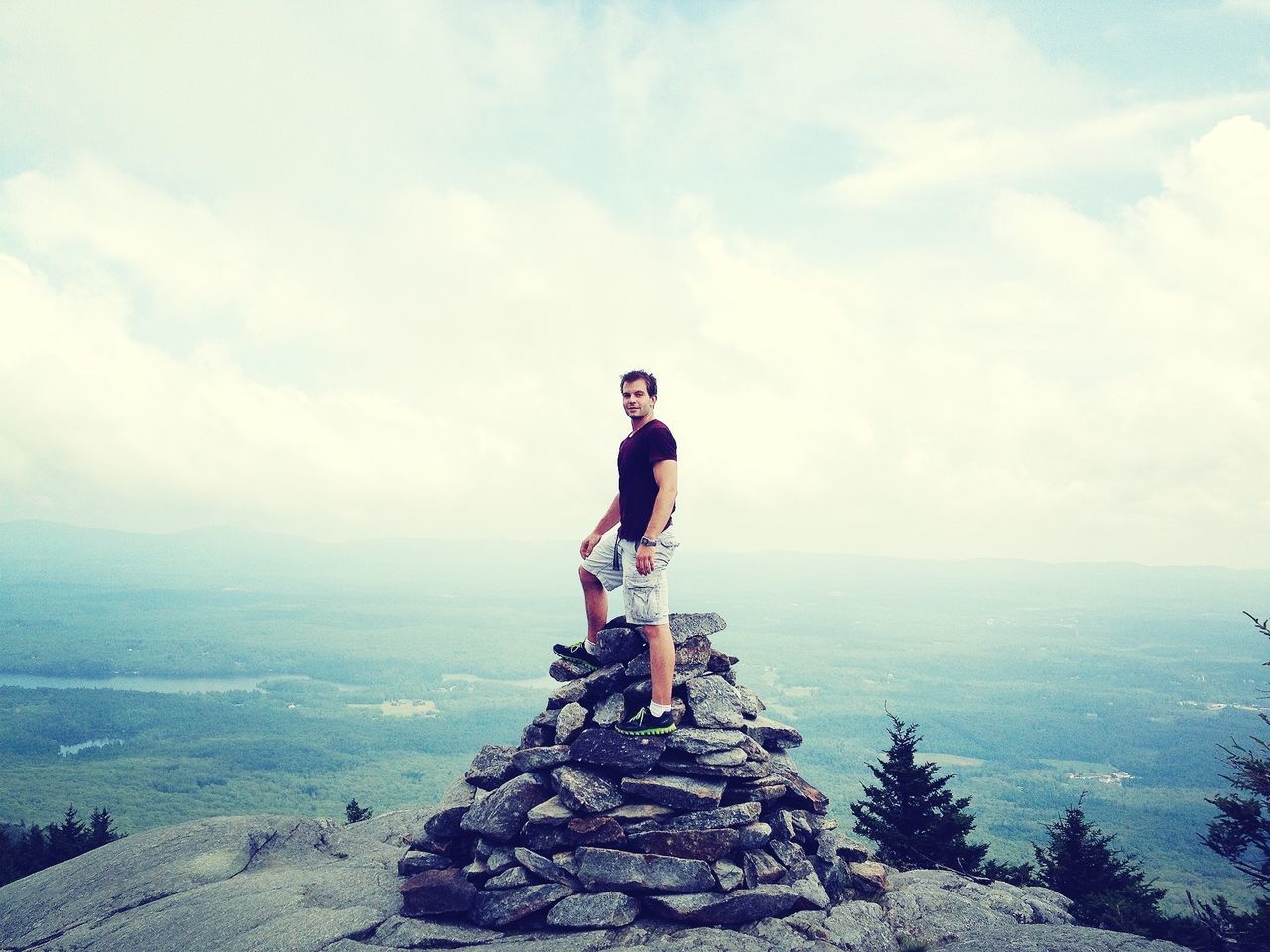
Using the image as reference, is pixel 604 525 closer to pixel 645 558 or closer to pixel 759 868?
pixel 645 558

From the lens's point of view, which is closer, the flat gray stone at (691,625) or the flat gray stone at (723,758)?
the flat gray stone at (723,758)

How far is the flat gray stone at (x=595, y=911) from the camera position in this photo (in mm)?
8328

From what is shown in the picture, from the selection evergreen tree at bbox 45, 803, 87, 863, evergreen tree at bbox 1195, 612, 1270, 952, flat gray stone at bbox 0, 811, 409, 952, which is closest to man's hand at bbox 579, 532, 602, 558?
flat gray stone at bbox 0, 811, 409, 952

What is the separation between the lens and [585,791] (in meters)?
9.17

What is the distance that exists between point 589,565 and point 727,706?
3131mm

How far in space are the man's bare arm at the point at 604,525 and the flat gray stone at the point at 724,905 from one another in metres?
4.92

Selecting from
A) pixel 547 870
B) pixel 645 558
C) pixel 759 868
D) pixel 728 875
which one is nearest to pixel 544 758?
pixel 547 870

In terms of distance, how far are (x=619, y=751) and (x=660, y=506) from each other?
12.1ft

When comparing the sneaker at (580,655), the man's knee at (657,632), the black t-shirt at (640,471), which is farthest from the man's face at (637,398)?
the sneaker at (580,655)

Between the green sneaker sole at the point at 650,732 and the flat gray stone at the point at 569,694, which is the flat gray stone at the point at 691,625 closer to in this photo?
Answer: the green sneaker sole at the point at 650,732

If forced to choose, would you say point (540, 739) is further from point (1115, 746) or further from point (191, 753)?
point (1115, 746)

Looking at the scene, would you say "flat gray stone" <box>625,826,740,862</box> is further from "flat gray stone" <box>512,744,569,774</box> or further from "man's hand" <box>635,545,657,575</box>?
"man's hand" <box>635,545,657,575</box>

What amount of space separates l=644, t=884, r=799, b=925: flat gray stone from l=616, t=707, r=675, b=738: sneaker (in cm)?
205

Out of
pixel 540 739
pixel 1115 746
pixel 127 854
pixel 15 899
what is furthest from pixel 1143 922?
pixel 1115 746
